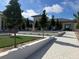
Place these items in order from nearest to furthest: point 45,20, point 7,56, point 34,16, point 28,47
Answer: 1. point 7,56
2. point 28,47
3. point 45,20
4. point 34,16

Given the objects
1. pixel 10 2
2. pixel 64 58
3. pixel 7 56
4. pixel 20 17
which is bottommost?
pixel 64 58

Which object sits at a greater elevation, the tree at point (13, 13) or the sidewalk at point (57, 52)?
the tree at point (13, 13)

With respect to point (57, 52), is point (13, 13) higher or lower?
higher

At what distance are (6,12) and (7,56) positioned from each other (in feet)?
78.1

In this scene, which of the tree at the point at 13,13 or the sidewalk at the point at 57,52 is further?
the tree at the point at 13,13

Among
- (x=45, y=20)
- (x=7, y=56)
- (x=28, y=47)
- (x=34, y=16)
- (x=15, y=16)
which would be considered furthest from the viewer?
(x=34, y=16)

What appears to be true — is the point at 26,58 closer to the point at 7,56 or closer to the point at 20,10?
the point at 7,56

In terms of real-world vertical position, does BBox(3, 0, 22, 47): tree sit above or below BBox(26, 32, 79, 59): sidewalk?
above

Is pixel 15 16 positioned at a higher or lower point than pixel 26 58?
higher

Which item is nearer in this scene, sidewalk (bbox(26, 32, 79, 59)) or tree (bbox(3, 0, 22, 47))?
sidewalk (bbox(26, 32, 79, 59))

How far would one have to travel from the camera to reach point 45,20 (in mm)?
37719

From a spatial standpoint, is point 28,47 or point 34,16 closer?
point 28,47

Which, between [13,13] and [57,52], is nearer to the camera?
[57,52]

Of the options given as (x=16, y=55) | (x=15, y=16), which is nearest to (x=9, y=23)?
(x=15, y=16)
